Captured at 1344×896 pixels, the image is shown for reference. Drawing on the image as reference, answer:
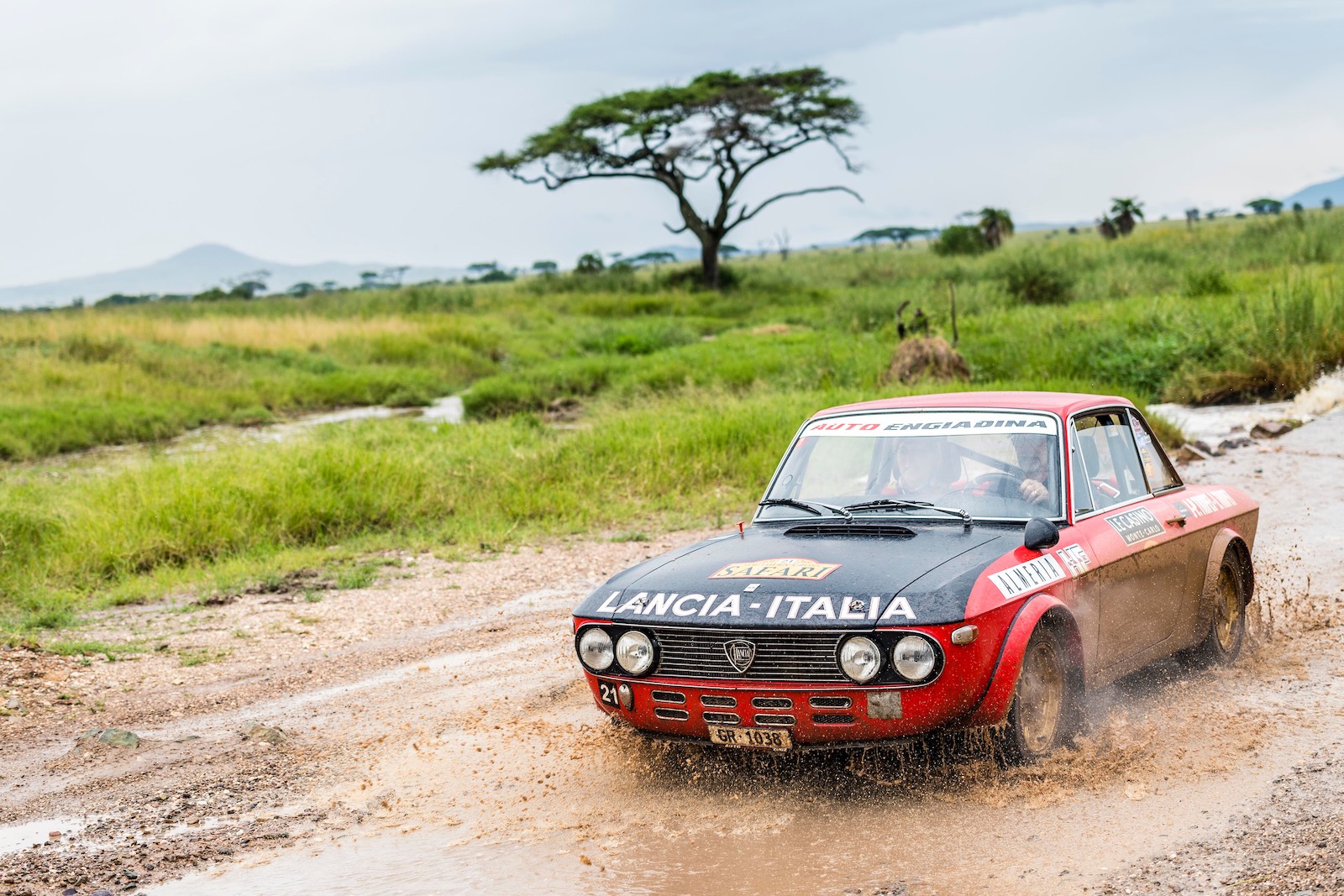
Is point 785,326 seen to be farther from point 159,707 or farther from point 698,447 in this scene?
point 159,707

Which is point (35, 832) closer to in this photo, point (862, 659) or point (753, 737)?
point (753, 737)

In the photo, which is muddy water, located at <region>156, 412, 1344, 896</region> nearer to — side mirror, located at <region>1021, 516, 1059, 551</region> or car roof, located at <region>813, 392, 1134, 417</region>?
side mirror, located at <region>1021, 516, 1059, 551</region>

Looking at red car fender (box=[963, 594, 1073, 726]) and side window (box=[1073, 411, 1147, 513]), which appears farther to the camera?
side window (box=[1073, 411, 1147, 513])

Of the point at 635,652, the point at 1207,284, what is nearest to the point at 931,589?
the point at 635,652

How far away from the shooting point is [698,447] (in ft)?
45.0

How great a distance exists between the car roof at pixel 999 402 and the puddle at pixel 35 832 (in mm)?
3620

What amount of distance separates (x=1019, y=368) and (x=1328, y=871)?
14.8m

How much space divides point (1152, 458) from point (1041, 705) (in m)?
1.95

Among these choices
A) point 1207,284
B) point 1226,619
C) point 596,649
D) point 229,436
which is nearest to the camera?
point 596,649

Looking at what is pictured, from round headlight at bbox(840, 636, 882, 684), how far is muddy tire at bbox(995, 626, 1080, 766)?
547 mm

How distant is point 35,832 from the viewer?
5027 millimetres

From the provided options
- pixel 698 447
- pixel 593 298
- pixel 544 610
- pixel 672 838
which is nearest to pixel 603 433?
pixel 698 447

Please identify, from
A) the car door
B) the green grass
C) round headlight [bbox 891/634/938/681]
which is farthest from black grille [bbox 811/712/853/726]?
the green grass

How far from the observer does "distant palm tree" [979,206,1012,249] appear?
5375 cm
